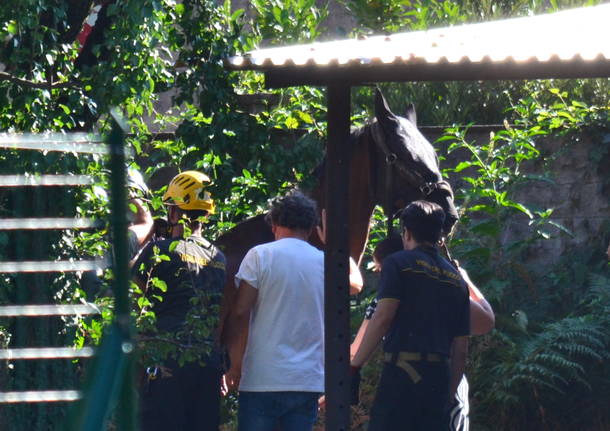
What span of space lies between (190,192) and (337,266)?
1.07 m

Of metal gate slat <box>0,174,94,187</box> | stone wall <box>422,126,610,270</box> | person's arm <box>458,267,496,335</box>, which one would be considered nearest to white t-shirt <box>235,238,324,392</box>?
person's arm <box>458,267,496,335</box>

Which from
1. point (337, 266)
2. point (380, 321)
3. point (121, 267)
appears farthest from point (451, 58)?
point (121, 267)

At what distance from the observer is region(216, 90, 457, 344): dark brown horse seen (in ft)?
17.3

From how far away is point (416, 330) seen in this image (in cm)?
496

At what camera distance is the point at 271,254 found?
5.26 m

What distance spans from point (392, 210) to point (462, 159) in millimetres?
3230

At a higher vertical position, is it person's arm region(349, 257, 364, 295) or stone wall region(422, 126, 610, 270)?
stone wall region(422, 126, 610, 270)

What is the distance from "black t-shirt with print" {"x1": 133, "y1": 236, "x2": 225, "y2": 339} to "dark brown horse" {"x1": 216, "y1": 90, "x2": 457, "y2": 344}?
184 millimetres

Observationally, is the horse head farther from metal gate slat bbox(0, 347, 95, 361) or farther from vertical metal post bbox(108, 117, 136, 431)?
vertical metal post bbox(108, 117, 136, 431)

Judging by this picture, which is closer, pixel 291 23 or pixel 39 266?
pixel 39 266

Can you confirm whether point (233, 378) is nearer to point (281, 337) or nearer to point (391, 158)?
point (281, 337)

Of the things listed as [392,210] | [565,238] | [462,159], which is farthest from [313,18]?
[392,210]

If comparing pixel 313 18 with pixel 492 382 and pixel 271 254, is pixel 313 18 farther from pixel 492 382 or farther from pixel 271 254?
pixel 271 254

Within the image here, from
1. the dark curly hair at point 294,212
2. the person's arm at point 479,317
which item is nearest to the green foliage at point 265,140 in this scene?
the dark curly hair at point 294,212
